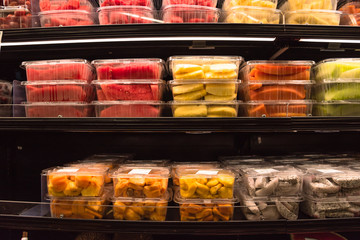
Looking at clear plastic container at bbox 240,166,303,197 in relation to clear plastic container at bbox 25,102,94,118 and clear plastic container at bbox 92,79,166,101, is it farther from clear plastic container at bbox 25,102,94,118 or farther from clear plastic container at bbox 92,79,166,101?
clear plastic container at bbox 25,102,94,118

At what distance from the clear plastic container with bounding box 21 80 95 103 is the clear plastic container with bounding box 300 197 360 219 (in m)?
1.32

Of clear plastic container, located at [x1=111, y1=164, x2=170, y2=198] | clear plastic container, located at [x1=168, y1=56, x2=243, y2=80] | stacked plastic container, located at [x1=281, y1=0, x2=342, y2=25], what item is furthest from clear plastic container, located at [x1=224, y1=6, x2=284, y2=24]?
clear plastic container, located at [x1=111, y1=164, x2=170, y2=198]

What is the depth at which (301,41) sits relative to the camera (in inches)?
56.5

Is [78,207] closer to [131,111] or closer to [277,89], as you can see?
[131,111]

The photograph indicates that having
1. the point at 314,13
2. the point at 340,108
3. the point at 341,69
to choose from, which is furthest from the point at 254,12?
the point at 340,108

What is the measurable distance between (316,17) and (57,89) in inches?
56.5

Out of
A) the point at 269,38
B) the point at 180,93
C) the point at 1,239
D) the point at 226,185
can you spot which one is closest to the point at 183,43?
the point at 180,93

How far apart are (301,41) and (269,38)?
11.2 inches

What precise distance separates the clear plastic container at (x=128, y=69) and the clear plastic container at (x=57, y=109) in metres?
0.19

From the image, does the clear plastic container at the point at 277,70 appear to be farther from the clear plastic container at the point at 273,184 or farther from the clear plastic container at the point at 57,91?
the clear plastic container at the point at 57,91

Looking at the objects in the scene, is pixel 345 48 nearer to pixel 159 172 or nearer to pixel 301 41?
pixel 301 41

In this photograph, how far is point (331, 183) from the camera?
4.09 feet

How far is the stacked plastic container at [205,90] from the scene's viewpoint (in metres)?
1.27

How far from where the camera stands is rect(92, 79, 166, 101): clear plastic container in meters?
1.31
